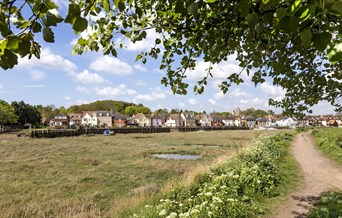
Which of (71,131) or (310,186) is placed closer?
(310,186)

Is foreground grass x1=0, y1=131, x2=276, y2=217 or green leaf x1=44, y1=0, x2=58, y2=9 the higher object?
green leaf x1=44, y1=0, x2=58, y2=9

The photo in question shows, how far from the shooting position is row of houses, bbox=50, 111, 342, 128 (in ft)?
431

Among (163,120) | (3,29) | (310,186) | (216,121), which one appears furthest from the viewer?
(216,121)

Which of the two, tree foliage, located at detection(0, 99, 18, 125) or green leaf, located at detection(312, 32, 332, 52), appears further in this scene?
tree foliage, located at detection(0, 99, 18, 125)

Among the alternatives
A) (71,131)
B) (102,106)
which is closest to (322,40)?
(71,131)

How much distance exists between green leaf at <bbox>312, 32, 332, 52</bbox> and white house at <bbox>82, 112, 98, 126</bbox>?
133595 millimetres

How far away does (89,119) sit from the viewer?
134 metres

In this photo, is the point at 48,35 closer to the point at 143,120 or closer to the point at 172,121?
the point at 143,120

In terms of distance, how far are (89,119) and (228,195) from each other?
130236 millimetres

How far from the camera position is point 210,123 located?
165 metres

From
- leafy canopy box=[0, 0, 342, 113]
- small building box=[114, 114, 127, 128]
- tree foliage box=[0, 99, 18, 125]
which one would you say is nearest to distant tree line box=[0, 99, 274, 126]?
tree foliage box=[0, 99, 18, 125]

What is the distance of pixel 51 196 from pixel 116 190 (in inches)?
135

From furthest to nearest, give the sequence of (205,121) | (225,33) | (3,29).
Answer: (205,121), (225,33), (3,29)

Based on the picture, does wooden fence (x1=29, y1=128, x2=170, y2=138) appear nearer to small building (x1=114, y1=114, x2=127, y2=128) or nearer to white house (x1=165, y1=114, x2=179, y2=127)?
small building (x1=114, y1=114, x2=127, y2=128)
